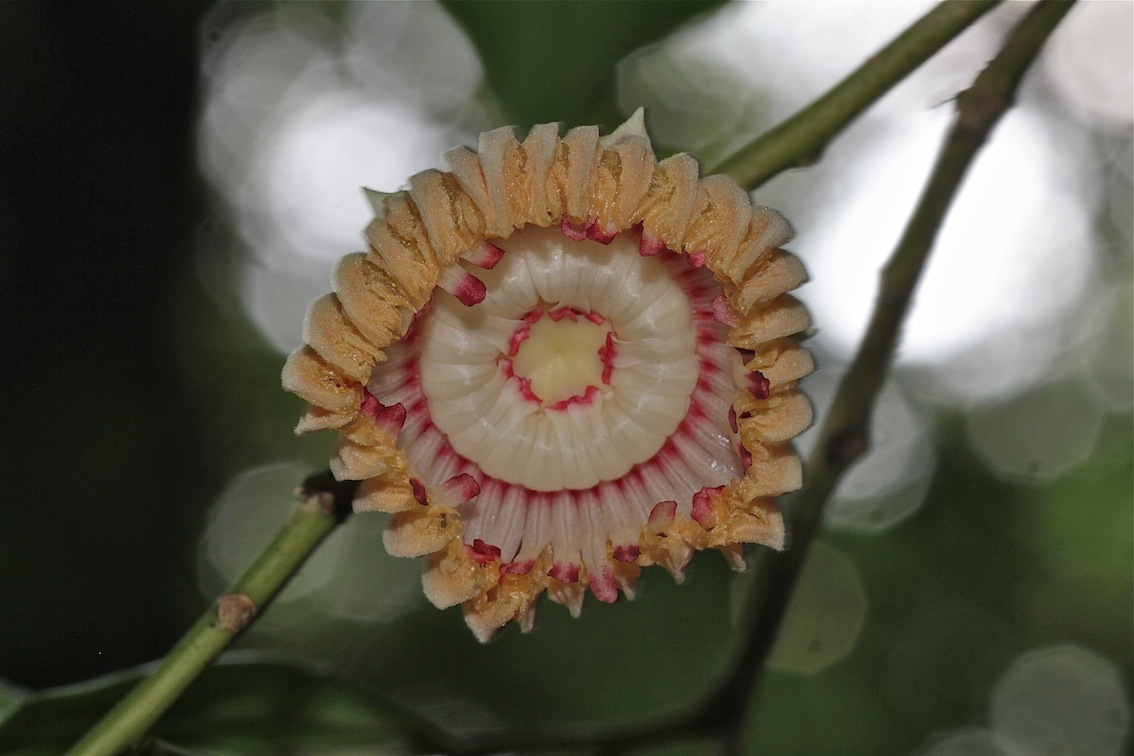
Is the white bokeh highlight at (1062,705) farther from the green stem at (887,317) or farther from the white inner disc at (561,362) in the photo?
the white inner disc at (561,362)

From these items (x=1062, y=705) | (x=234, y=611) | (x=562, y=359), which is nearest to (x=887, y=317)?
(x=562, y=359)

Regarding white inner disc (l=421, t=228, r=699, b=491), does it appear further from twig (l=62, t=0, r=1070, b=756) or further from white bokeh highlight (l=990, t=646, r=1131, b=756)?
white bokeh highlight (l=990, t=646, r=1131, b=756)

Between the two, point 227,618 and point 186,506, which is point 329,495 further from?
point 186,506

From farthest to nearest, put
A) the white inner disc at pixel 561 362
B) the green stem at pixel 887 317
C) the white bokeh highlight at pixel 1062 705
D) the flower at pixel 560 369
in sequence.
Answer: the white bokeh highlight at pixel 1062 705 → the green stem at pixel 887 317 → the white inner disc at pixel 561 362 → the flower at pixel 560 369

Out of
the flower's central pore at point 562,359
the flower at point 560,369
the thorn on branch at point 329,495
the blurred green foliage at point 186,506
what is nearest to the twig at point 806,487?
the thorn on branch at point 329,495

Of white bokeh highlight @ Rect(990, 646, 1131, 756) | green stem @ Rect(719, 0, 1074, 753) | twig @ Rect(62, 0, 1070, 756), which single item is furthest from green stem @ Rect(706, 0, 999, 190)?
white bokeh highlight @ Rect(990, 646, 1131, 756)

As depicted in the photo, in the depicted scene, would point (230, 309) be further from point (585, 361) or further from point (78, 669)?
point (585, 361)
